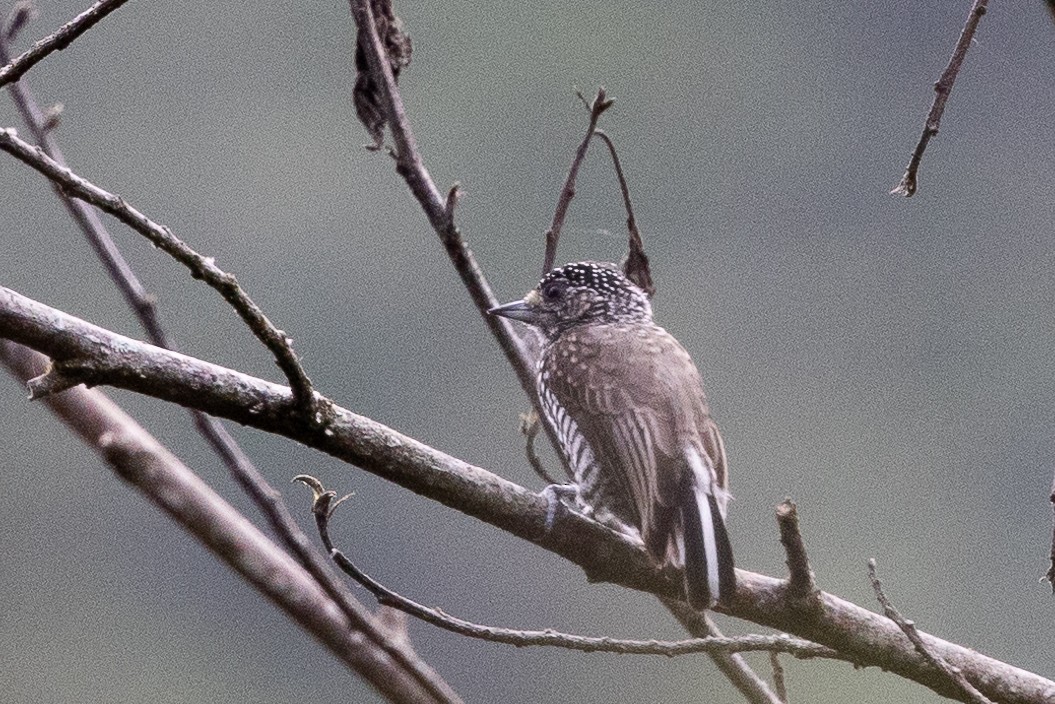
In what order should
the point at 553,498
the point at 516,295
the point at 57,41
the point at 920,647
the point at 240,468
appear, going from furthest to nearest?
1. the point at 516,295
2. the point at 240,468
3. the point at 553,498
4. the point at 920,647
5. the point at 57,41

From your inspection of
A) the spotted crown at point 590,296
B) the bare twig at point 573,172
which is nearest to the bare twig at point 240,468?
the bare twig at point 573,172

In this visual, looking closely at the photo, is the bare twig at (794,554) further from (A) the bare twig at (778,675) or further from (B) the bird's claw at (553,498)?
(B) the bird's claw at (553,498)

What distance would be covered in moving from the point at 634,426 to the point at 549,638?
1249 millimetres

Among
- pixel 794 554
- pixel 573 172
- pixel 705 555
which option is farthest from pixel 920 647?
pixel 573 172

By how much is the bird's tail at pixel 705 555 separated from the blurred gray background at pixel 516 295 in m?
8.88

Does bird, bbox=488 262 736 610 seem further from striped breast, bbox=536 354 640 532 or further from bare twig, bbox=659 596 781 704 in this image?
bare twig, bbox=659 596 781 704

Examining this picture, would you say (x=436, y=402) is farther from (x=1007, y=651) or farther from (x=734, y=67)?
(x=734, y=67)

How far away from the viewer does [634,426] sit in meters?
3.60

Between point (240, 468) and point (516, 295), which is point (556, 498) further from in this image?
point (516, 295)

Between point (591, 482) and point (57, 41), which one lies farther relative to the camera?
point (591, 482)

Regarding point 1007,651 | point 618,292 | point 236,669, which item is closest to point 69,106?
point 236,669

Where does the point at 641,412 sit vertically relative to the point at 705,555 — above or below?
above

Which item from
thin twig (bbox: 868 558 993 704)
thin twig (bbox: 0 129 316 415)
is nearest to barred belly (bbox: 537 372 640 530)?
thin twig (bbox: 868 558 993 704)

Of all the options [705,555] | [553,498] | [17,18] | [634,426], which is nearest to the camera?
[553,498]
